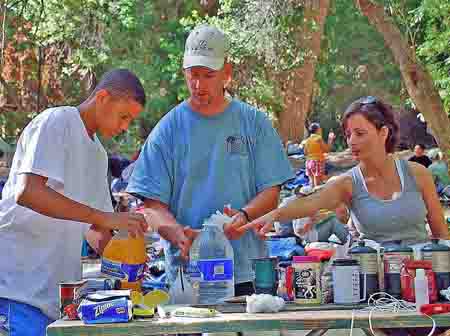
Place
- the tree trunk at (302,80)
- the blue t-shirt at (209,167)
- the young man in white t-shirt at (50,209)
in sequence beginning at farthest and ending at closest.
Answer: the tree trunk at (302,80)
the blue t-shirt at (209,167)
the young man in white t-shirt at (50,209)

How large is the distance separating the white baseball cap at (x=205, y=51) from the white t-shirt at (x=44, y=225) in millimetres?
736

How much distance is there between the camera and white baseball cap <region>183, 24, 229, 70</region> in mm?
4500

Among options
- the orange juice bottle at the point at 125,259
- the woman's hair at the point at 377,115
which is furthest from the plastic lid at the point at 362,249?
the woman's hair at the point at 377,115

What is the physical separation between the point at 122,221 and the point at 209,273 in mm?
446

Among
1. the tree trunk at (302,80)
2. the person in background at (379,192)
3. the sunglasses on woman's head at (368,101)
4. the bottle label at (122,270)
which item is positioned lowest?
the bottle label at (122,270)

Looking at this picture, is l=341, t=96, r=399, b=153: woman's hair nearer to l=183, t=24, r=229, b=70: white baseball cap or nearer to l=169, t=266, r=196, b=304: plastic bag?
l=183, t=24, r=229, b=70: white baseball cap

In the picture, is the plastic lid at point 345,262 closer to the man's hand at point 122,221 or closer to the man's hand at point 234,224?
the man's hand at point 234,224

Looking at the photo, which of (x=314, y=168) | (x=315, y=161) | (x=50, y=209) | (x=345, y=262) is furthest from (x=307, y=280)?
(x=315, y=161)

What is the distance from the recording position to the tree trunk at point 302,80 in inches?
703

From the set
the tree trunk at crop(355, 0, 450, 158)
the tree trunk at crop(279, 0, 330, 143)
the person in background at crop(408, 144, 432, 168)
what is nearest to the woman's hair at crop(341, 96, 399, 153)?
the tree trunk at crop(355, 0, 450, 158)

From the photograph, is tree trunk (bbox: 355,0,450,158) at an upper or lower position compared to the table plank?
upper

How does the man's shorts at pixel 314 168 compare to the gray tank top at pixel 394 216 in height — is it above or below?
above

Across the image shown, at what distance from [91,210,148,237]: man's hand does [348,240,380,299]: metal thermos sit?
3.02 ft

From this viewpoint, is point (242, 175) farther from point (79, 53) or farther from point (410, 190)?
point (79, 53)
